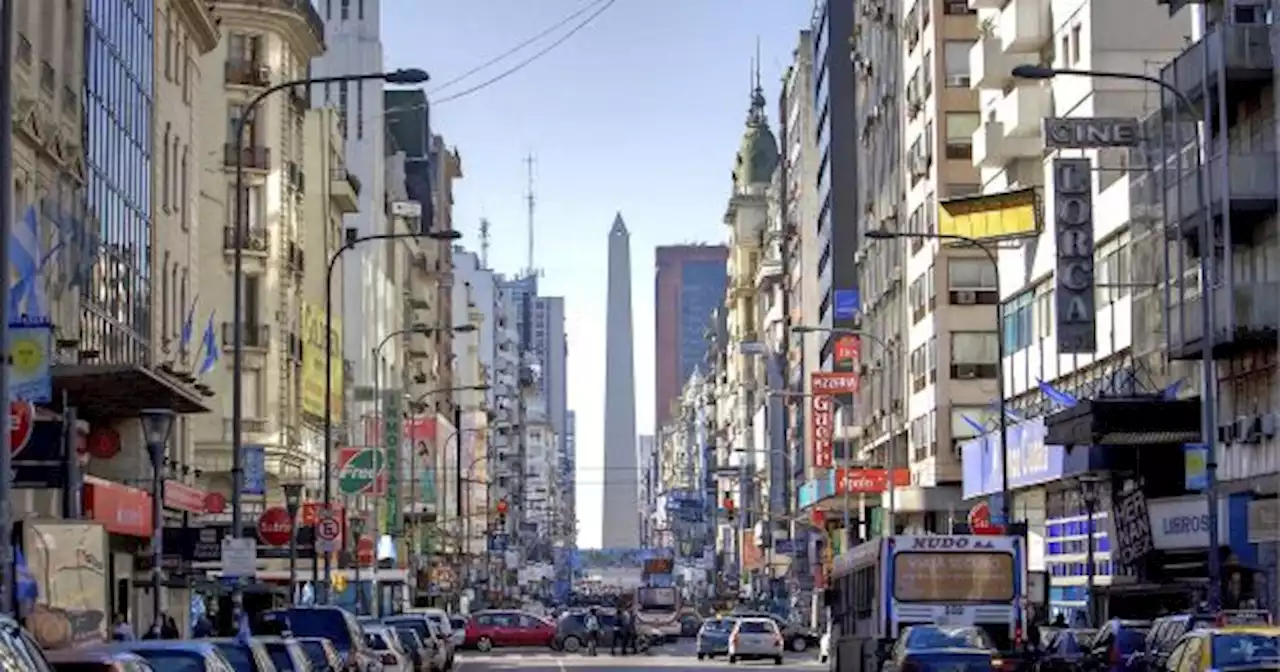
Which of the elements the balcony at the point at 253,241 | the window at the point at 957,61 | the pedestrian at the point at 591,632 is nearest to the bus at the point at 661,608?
the pedestrian at the point at 591,632

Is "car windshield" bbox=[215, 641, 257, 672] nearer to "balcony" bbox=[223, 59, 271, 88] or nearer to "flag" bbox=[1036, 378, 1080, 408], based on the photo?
"flag" bbox=[1036, 378, 1080, 408]

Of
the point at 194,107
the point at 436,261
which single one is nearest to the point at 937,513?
the point at 194,107

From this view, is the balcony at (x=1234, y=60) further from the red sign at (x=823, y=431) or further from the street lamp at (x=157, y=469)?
the red sign at (x=823, y=431)

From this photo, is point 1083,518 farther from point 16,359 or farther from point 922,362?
point 16,359

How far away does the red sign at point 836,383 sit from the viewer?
10431 centimetres

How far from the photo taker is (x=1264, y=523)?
48.8 metres

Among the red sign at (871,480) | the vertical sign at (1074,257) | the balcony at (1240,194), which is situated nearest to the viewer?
the balcony at (1240,194)

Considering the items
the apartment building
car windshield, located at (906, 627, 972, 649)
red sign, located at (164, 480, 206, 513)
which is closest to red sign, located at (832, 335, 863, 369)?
the apartment building

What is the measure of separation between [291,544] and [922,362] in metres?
35.7

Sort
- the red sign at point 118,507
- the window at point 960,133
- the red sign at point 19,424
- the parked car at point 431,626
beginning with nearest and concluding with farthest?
the red sign at point 19,424, the red sign at point 118,507, the parked car at point 431,626, the window at point 960,133

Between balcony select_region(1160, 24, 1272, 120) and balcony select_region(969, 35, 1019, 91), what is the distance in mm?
21274

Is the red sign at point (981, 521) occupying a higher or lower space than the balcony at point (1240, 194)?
lower

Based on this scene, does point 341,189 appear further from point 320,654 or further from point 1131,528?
point 320,654

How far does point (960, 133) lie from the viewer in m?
84.7
